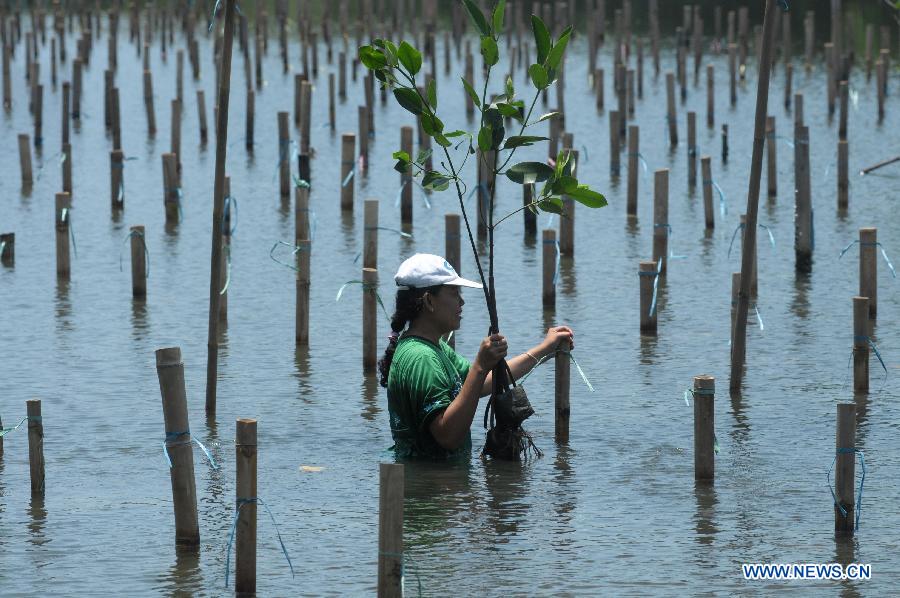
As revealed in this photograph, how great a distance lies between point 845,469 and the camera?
1016cm

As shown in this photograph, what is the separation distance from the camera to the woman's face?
35.8ft

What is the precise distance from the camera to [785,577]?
997cm

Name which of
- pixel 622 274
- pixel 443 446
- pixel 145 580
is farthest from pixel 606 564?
pixel 622 274

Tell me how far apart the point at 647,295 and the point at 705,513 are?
17.8 feet

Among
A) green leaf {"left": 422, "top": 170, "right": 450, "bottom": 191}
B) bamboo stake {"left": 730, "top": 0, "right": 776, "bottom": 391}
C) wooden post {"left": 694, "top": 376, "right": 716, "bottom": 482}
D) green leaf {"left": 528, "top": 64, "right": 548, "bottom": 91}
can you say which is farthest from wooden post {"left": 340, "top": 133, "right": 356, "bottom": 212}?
green leaf {"left": 528, "top": 64, "right": 548, "bottom": 91}

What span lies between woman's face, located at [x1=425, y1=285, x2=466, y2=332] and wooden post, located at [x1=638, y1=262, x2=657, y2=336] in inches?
190

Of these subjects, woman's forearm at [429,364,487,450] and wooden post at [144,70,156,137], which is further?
wooden post at [144,70,156,137]

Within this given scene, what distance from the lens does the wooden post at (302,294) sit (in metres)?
15.6

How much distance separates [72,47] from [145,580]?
34407 mm

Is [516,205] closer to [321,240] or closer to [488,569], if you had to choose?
[321,240]

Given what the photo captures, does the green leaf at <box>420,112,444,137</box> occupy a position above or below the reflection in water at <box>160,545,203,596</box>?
above

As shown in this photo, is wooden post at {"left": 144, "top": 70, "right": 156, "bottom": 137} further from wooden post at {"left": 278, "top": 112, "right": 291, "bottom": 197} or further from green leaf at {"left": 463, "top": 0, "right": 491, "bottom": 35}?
green leaf at {"left": 463, "top": 0, "right": 491, "bottom": 35}

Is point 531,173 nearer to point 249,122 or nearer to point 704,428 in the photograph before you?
point 704,428

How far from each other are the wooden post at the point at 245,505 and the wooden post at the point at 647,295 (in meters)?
6.92
